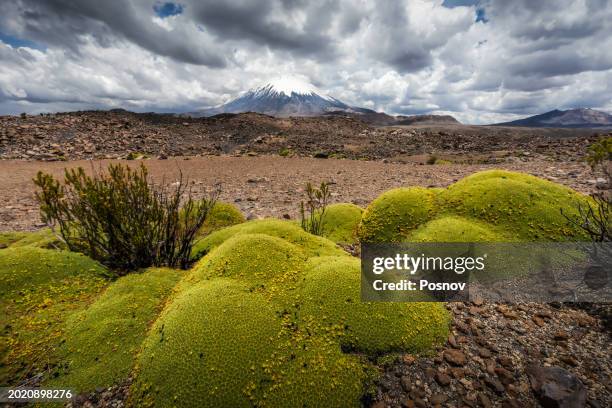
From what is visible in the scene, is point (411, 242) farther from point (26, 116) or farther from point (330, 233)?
point (26, 116)

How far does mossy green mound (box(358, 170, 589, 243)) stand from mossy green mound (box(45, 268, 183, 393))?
479 cm

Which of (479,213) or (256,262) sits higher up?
(479,213)

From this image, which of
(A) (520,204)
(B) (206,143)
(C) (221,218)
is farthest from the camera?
(B) (206,143)

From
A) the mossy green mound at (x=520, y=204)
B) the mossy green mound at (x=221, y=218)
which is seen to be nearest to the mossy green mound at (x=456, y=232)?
the mossy green mound at (x=520, y=204)

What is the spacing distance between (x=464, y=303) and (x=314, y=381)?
3.08 meters

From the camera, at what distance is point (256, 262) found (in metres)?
4.52

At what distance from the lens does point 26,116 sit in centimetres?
3369

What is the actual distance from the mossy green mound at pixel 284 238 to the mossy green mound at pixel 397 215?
5.18 feet

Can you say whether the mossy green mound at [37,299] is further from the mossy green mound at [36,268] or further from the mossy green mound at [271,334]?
the mossy green mound at [271,334]

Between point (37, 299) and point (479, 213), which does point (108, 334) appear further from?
point (479, 213)

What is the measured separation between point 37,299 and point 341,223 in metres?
6.47

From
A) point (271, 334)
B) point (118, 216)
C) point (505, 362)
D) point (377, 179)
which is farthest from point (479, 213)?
point (377, 179)

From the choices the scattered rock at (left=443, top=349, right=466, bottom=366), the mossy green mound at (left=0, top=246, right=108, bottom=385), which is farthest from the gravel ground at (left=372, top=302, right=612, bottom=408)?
the mossy green mound at (left=0, top=246, right=108, bottom=385)

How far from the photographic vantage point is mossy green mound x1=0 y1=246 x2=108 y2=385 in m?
3.54
